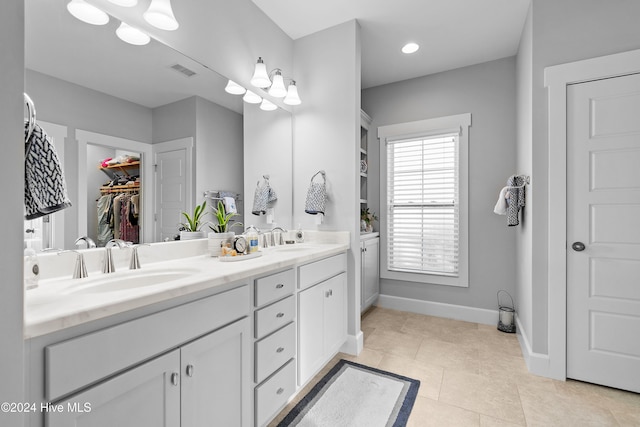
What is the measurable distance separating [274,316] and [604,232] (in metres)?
2.20

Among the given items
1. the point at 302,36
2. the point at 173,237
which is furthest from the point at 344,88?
the point at 173,237

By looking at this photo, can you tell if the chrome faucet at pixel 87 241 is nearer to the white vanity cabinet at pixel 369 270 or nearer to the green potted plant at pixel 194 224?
the green potted plant at pixel 194 224

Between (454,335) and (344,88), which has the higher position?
(344,88)

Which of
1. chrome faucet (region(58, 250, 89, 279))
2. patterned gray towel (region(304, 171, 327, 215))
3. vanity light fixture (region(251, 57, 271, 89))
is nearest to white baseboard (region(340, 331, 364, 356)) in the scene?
patterned gray towel (region(304, 171, 327, 215))

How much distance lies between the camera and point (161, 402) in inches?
39.2

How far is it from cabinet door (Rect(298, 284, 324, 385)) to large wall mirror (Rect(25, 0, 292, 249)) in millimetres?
890

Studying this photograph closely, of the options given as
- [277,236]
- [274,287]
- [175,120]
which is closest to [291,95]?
[175,120]

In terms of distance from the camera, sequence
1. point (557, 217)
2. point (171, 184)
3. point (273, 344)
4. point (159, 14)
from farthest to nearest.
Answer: point (557, 217) < point (171, 184) < point (273, 344) < point (159, 14)

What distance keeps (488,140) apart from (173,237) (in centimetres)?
309

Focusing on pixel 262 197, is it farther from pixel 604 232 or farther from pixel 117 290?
pixel 604 232

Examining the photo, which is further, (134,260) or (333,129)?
(333,129)

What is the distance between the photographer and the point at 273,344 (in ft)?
5.07

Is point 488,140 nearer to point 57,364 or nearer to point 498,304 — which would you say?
point 498,304

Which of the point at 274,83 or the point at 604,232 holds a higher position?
the point at 274,83
